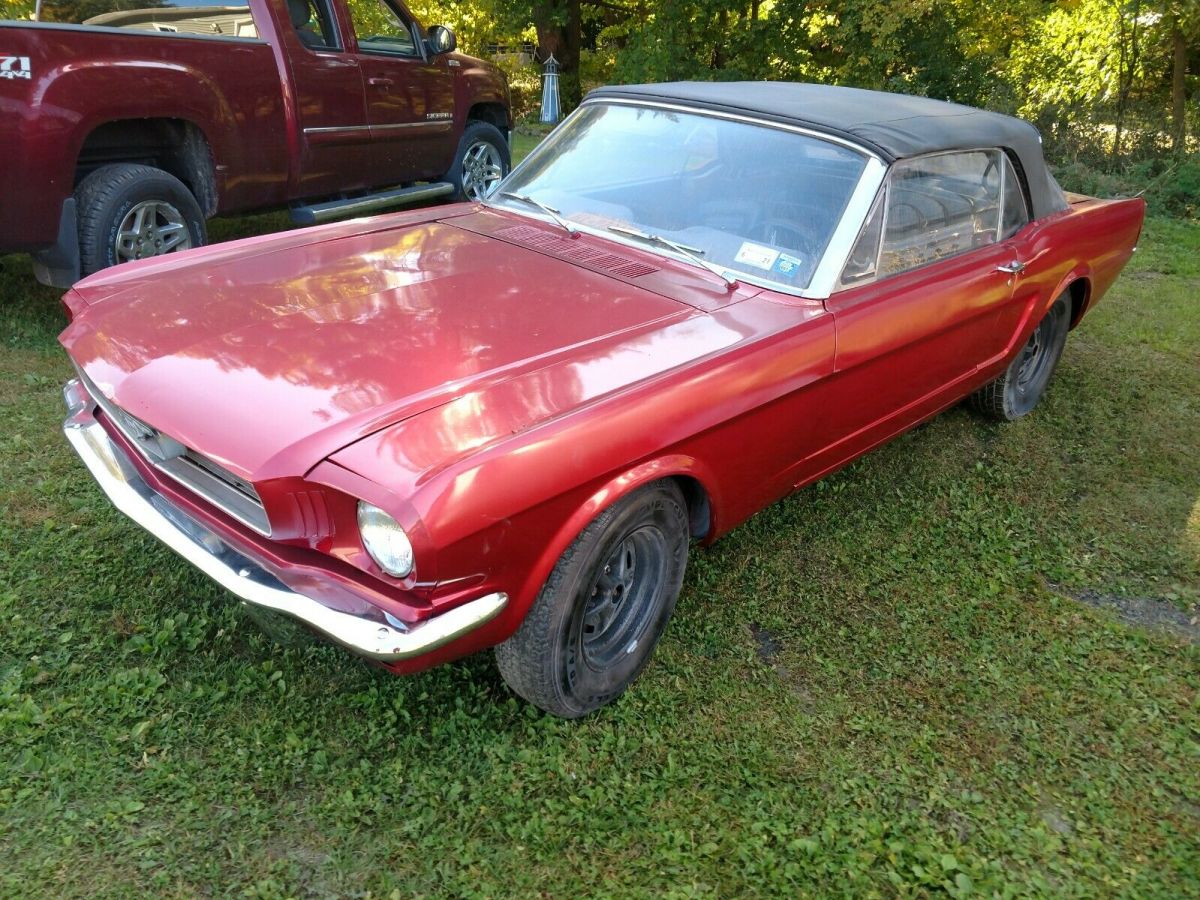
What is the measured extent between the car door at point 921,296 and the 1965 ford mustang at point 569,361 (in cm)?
1

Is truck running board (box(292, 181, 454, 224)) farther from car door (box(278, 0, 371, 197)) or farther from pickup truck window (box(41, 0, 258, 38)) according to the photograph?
pickup truck window (box(41, 0, 258, 38))

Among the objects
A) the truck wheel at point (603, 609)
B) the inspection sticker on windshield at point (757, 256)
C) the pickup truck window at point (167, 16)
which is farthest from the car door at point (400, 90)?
the truck wheel at point (603, 609)

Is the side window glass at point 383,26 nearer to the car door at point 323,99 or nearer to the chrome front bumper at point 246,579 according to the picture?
the car door at point 323,99

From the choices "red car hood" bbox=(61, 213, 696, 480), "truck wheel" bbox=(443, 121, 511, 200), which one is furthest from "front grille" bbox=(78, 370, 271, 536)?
"truck wheel" bbox=(443, 121, 511, 200)

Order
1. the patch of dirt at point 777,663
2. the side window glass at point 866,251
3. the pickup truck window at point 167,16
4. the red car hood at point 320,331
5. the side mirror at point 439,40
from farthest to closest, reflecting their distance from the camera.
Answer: the side mirror at point 439,40 < the pickup truck window at point 167,16 < the side window glass at point 866,251 < the patch of dirt at point 777,663 < the red car hood at point 320,331

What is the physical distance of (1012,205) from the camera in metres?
4.07

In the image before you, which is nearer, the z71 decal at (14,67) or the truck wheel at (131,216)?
the z71 decal at (14,67)

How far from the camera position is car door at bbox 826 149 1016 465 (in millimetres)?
3115

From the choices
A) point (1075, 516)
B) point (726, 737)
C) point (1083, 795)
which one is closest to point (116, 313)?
point (726, 737)

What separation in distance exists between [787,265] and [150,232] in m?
3.37

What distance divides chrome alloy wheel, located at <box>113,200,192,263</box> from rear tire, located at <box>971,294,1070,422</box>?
4.09 m

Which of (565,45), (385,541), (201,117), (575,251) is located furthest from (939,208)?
(565,45)

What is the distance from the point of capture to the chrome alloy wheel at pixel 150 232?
4.63 metres

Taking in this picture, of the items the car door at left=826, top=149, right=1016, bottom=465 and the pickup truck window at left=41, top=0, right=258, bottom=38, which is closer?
the car door at left=826, top=149, right=1016, bottom=465
